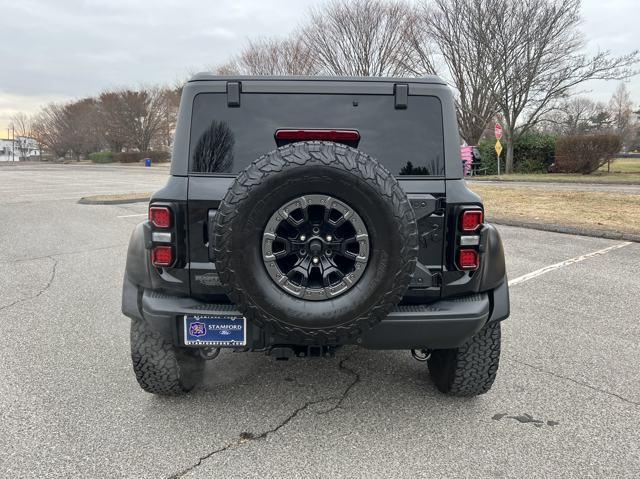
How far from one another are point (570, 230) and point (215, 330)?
8.11 meters

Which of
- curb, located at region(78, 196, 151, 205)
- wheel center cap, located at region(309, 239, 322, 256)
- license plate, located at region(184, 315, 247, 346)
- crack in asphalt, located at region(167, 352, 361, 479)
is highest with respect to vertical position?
curb, located at region(78, 196, 151, 205)

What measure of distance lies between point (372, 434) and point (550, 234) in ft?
24.3

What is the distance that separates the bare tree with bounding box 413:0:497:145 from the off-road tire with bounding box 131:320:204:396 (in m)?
25.8

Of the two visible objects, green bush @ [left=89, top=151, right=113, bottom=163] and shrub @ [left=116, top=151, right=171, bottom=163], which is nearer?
shrub @ [left=116, top=151, right=171, bottom=163]

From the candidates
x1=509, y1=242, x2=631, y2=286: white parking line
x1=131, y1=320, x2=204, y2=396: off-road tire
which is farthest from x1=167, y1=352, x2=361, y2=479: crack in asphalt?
x1=509, y1=242, x2=631, y2=286: white parking line

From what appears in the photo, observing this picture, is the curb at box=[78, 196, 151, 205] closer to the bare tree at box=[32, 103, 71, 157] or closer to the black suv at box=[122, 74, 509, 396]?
the black suv at box=[122, 74, 509, 396]

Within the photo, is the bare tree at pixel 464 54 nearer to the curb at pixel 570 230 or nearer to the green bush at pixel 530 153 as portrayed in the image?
the green bush at pixel 530 153

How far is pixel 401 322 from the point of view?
2.37 m

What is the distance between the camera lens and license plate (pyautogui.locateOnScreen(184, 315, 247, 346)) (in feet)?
7.80

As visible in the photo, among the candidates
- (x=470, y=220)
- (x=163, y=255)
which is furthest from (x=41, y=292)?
(x=470, y=220)

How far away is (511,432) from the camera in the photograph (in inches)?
100.0

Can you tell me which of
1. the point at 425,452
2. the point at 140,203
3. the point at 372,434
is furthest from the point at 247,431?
the point at 140,203

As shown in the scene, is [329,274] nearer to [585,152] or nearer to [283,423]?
[283,423]

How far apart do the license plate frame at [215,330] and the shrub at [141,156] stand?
56.7 meters
